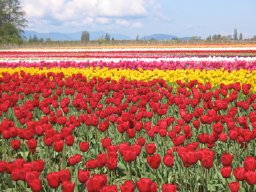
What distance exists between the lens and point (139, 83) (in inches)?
425

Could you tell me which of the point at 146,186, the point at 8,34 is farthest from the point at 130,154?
the point at 8,34

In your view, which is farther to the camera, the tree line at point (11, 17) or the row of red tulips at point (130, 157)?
the tree line at point (11, 17)

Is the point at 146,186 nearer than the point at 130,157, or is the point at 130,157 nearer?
the point at 146,186

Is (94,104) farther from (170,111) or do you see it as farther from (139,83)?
(139,83)

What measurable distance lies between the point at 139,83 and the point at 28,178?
23.7 feet

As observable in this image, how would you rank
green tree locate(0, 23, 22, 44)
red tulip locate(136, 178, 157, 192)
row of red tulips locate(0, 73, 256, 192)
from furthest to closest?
1. green tree locate(0, 23, 22, 44)
2. row of red tulips locate(0, 73, 256, 192)
3. red tulip locate(136, 178, 157, 192)

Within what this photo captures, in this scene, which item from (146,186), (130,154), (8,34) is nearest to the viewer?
(146,186)

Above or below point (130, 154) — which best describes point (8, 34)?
above

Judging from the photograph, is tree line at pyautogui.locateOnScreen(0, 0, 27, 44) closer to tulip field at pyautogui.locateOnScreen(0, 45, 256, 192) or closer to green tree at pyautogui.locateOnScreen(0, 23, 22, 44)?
green tree at pyautogui.locateOnScreen(0, 23, 22, 44)

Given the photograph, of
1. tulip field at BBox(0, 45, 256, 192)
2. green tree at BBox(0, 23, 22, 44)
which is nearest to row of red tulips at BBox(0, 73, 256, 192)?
tulip field at BBox(0, 45, 256, 192)

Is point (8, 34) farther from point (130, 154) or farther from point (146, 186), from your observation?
point (146, 186)

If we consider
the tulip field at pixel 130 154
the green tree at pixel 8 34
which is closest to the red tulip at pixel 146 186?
the tulip field at pixel 130 154

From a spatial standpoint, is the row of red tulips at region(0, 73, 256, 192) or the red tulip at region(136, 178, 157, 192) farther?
the row of red tulips at region(0, 73, 256, 192)

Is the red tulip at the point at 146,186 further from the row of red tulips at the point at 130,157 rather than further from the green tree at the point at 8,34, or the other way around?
the green tree at the point at 8,34
